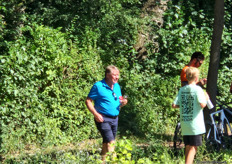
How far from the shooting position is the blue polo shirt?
6.67 metres

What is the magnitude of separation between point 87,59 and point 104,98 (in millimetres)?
3144

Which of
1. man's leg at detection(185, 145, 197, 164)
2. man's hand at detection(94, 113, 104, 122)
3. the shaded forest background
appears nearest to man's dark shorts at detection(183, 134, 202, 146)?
man's leg at detection(185, 145, 197, 164)

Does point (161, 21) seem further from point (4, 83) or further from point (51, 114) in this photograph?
point (4, 83)

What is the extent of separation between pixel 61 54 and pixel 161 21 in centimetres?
432

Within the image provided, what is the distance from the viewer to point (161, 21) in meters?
12.4

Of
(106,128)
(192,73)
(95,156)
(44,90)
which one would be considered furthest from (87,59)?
(192,73)

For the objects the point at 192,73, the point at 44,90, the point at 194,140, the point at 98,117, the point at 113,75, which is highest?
the point at 192,73

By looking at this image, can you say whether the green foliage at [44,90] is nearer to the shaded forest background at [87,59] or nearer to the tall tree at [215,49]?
the shaded forest background at [87,59]

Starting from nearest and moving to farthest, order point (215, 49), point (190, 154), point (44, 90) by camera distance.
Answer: point (190, 154)
point (215, 49)
point (44, 90)

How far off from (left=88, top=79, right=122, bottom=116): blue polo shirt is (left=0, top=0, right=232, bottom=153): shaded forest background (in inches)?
82.0

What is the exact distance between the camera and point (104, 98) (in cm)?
668

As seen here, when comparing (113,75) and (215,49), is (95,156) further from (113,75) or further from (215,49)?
(215,49)

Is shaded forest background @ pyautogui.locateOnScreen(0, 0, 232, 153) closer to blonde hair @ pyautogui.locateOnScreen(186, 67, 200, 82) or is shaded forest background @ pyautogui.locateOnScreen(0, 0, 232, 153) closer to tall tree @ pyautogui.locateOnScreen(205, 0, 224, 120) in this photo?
tall tree @ pyautogui.locateOnScreen(205, 0, 224, 120)

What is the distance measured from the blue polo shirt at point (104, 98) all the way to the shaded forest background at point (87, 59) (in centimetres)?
208
